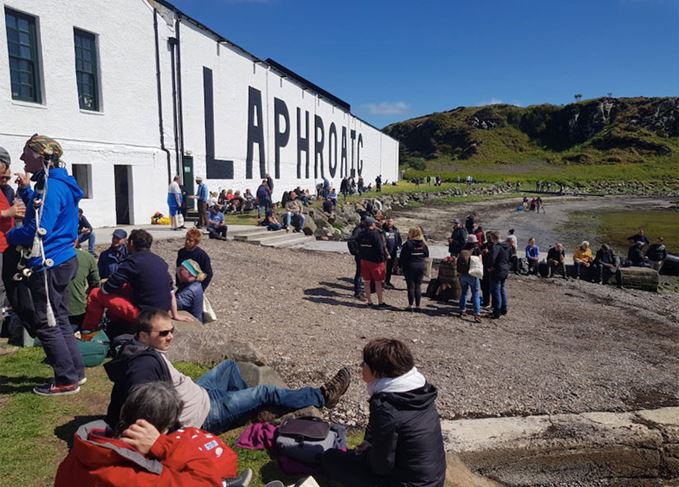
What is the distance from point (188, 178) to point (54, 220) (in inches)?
669

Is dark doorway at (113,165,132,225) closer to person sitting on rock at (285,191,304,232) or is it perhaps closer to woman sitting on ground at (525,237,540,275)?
person sitting on rock at (285,191,304,232)

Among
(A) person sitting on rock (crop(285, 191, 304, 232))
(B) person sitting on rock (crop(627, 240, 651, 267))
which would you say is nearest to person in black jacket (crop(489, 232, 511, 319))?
(B) person sitting on rock (crop(627, 240, 651, 267))

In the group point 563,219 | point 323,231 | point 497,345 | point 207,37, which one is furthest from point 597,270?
point 563,219

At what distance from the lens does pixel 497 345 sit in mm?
8773

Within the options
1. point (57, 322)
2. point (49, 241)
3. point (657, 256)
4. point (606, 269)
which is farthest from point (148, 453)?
point (657, 256)

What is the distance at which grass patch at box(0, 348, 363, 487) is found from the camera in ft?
11.6

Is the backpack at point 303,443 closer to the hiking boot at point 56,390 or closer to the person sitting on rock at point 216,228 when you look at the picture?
the hiking boot at point 56,390

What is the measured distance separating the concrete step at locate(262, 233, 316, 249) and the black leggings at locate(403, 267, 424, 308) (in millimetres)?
7368

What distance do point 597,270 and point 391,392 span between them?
1507cm

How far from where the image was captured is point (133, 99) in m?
17.1

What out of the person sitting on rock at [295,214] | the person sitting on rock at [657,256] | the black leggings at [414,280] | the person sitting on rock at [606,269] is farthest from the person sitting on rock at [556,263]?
the person sitting on rock at [295,214]

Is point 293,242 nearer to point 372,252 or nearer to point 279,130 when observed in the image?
point 372,252

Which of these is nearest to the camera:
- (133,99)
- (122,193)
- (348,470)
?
(348,470)

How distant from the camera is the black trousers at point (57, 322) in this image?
410 cm
